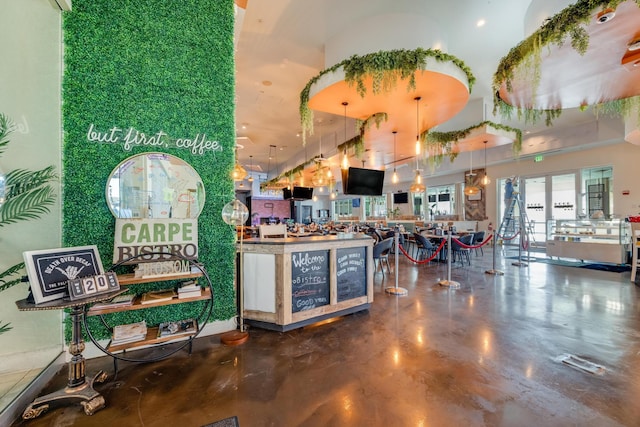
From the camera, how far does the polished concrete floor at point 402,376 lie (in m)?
1.88

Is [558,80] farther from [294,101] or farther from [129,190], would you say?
[129,190]

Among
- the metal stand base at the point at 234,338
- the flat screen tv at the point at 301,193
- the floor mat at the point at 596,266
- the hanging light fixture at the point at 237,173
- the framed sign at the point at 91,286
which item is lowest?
the floor mat at the point at 596,266

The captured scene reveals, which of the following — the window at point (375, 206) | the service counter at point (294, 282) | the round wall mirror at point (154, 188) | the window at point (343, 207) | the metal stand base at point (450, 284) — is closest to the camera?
the round wall mirror at point (154, 188)

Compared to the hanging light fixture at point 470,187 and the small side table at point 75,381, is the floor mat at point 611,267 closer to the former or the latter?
the hanging light fixture at point 470,187

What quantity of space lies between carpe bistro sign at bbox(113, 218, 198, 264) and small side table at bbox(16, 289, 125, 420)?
59 centimetres

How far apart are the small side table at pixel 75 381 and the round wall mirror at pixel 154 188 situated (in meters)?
1.09

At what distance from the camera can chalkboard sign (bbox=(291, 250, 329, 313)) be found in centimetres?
329

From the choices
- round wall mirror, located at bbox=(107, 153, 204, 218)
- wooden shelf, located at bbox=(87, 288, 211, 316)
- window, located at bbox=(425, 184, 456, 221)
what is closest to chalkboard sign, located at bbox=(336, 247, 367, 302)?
wooden shelf, located at bbox=(87, 288, 211, 316)

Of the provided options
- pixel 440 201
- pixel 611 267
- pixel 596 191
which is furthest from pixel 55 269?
pixel 440 201

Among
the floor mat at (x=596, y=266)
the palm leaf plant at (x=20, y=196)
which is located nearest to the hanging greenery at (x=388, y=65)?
the palm leaf plant at (x=20, y=196)

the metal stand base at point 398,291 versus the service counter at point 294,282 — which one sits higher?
the service counter at point 294,282

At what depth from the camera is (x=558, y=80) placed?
426cm

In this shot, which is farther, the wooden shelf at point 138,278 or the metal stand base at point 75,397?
the wooden shelf at point 138,278

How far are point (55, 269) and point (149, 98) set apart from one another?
6.27 feet
